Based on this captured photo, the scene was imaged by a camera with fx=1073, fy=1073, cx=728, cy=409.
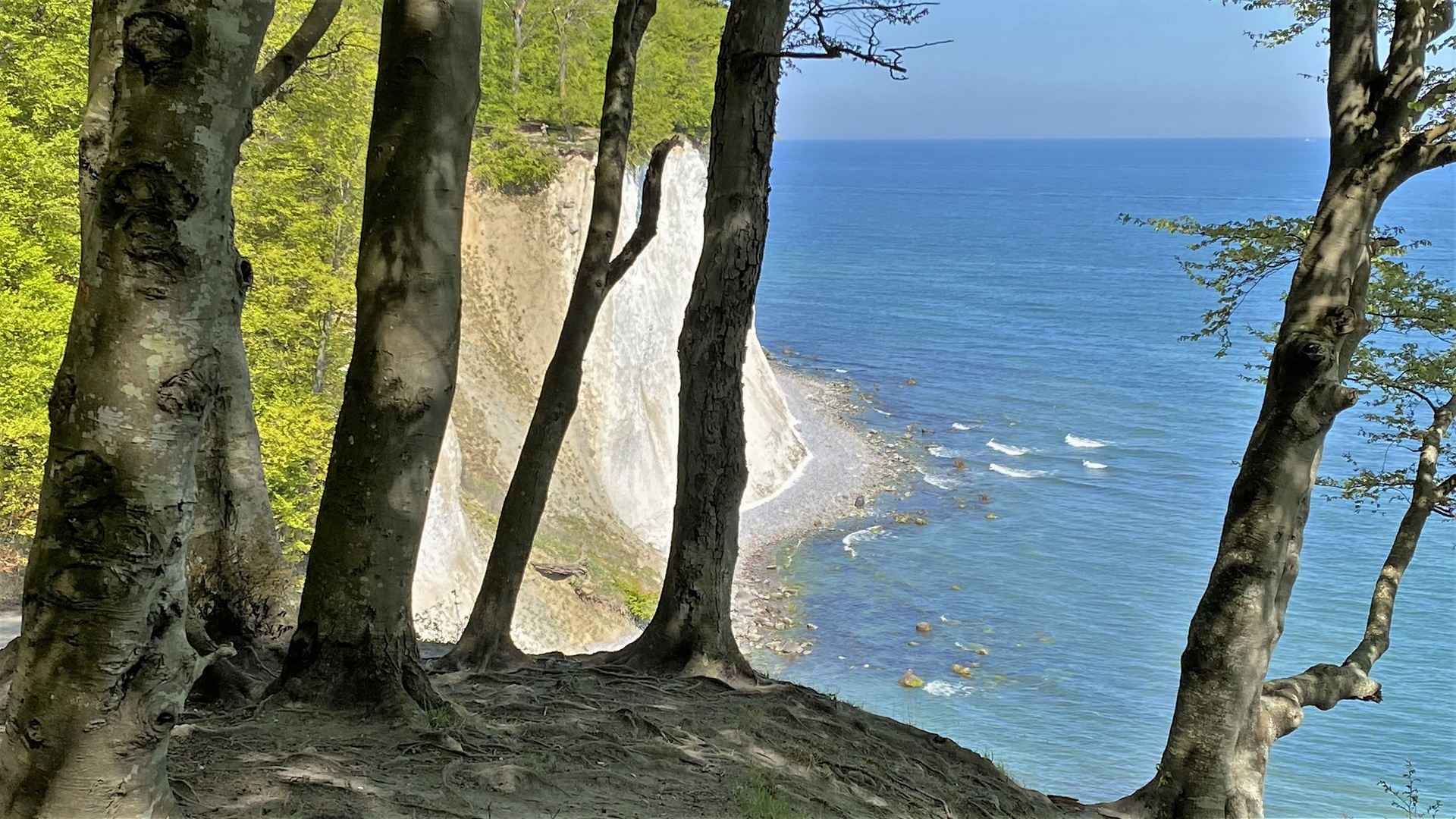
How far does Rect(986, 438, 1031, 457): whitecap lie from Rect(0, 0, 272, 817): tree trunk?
48.0 metres

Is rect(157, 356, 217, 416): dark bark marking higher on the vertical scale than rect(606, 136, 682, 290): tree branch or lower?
lower

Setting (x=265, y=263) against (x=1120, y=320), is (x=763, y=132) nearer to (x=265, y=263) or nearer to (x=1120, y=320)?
(x=265, y=263)

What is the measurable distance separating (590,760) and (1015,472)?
42.9 metres

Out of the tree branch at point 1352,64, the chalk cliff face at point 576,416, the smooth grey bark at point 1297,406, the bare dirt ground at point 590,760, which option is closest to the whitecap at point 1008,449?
the chalk cliff face at point 576,416

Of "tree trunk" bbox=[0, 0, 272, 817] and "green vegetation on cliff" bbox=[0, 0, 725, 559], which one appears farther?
"green vegetation on cliff" bbox=[0, 0, 725, 559]

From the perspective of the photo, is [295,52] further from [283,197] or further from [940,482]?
[940,482]

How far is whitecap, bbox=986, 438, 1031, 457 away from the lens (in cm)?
4906

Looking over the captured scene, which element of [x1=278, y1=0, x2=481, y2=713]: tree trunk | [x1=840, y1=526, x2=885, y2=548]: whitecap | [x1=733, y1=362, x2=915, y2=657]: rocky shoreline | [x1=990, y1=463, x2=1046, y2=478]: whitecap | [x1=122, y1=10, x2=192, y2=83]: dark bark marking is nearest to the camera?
[x1=122, y1=10, x2=192, y2=83]: dark bark marking

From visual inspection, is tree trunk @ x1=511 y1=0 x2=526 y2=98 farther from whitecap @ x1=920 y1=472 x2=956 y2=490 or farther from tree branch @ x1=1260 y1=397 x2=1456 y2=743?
tree branch @ x1=1260 y1=397 x2=1456 y2=743

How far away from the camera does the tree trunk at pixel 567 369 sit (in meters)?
7.54

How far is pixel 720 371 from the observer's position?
739 cm

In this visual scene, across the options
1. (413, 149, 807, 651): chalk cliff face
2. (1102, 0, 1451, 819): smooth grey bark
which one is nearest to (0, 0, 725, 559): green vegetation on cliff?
(413, 149, 807, 651): chalk cliff face

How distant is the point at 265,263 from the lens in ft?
65.9

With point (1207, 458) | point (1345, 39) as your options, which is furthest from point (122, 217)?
point (1207, 458)
